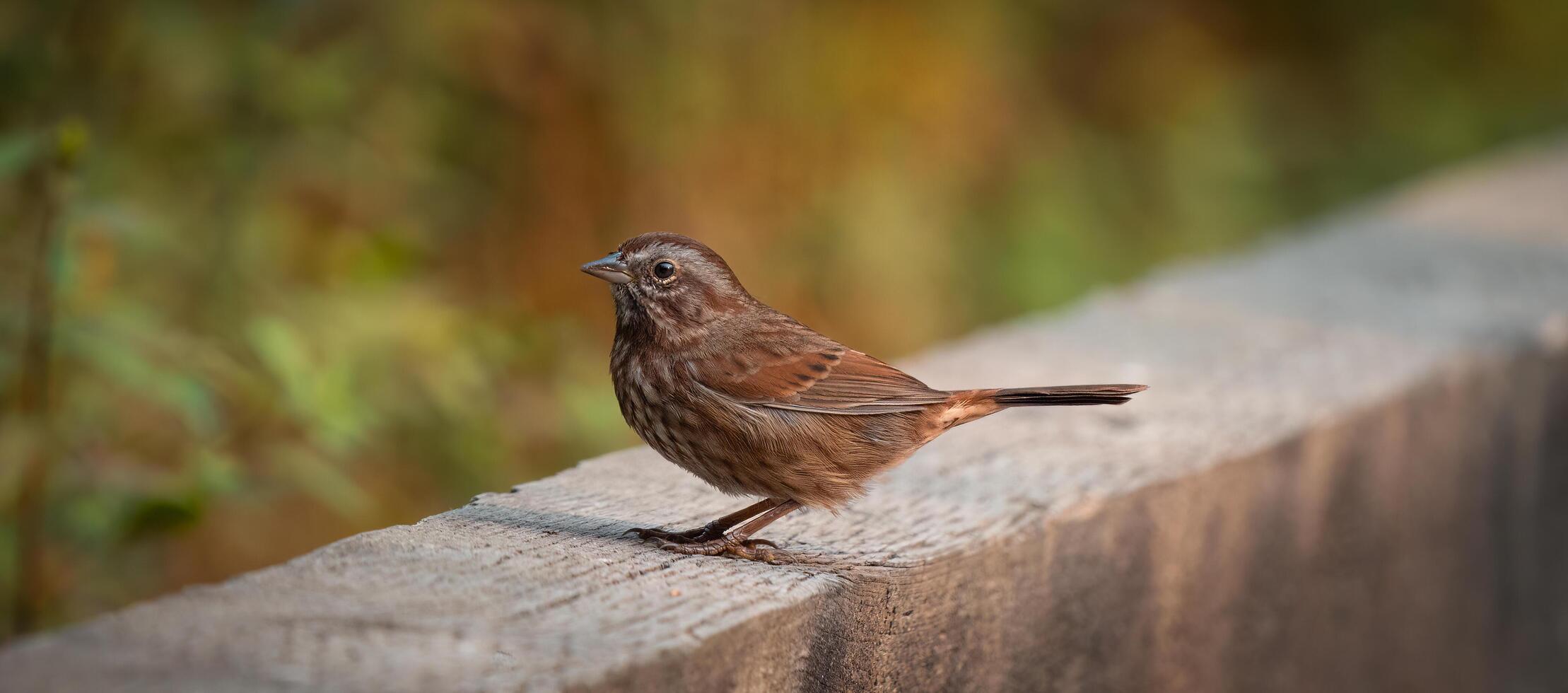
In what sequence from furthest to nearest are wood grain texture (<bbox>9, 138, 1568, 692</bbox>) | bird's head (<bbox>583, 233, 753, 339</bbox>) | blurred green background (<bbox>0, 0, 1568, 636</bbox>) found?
blurred green background (<bbox>0, 0, 1568, 636</bbox>)
bird's head (<bbox>583, 233, 753, 339</bbox>)
wood grain texture (<bbox>9, 138, 1568, 692</bbox>)

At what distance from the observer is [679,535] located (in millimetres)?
2109

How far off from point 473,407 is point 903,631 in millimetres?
2078

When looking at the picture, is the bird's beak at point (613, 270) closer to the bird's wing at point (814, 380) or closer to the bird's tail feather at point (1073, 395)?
the bird's wing at point (814, 380)

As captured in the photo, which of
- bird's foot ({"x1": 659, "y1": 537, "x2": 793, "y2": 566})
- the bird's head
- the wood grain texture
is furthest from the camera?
the bird's head

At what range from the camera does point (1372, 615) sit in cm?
296

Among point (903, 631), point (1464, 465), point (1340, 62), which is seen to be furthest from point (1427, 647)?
point (1340, 62)

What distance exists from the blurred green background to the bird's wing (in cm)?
102

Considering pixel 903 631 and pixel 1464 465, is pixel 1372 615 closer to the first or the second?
pixel 1464 465

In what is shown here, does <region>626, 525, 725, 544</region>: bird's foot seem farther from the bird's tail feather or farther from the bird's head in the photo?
the bird's tail feather

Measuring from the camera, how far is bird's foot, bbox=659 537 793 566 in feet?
6.71

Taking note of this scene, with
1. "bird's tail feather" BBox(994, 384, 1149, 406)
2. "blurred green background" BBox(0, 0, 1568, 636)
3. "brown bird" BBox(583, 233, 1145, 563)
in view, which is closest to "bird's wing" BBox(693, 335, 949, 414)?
"brown bird" BBox(583, 233, 1145, 563)

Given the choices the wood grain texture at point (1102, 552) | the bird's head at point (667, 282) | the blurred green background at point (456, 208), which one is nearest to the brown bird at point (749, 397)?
the bird's head at point (667, 282)

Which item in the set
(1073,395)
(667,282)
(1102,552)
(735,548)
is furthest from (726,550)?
(1102,552)

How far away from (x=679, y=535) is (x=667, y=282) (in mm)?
379
